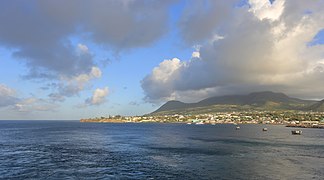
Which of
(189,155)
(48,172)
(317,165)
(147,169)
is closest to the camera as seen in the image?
(48,172)

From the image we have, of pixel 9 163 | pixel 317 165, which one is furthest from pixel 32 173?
pixel 317 165

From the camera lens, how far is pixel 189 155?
294 feet

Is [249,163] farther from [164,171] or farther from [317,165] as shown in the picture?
[164,171]

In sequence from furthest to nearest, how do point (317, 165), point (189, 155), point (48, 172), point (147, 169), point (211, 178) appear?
point (189, 155), point (317, 165), point (147, 169), point (48, 172), point (211, 178)

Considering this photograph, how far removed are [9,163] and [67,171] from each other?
19.7 m

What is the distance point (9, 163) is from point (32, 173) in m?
16.1

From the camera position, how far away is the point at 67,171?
63969mm

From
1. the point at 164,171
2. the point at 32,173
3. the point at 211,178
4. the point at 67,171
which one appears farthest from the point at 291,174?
the point at 32,173

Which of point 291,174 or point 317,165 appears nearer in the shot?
point 291,174

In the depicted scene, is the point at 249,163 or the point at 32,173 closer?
the point at 32,173

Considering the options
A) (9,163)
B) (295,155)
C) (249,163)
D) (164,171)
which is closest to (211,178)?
(164,171)

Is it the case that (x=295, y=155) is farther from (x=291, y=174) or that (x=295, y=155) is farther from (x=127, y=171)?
(x=127, y=171)

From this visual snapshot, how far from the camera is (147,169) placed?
67.4m

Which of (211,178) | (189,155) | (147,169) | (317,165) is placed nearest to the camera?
(211,178)
